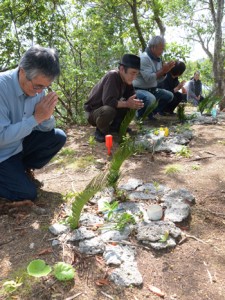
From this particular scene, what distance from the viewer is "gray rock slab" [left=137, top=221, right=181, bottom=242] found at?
2.08 meters

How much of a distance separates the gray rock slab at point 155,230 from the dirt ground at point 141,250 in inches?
3.1

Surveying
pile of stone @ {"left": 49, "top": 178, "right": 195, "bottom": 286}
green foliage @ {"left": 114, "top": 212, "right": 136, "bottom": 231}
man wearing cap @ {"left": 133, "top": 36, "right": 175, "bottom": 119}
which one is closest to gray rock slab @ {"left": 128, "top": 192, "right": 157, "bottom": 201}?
pile of stone @ {"left": 49, "top": 178, "right": 195, "bottom": 286}

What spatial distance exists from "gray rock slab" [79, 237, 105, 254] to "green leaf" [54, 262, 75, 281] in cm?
20

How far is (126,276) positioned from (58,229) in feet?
2.10

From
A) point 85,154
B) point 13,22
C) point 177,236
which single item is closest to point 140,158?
point 85,154

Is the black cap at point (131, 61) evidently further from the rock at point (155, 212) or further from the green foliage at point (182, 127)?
the rock at point (155, 212)

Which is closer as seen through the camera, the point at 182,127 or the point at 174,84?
the point at 182,127

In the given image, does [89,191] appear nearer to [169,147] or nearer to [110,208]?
[110,208]

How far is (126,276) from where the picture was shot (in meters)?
1.78

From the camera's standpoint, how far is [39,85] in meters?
2.24

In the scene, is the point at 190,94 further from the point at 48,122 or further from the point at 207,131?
the point at 48,122

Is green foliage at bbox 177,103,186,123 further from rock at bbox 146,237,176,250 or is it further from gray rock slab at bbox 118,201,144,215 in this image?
rock at bbox 146,237,176,250

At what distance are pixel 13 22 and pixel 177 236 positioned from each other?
231 inches

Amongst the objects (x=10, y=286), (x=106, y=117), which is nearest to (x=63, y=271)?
(x=10, y=286)
